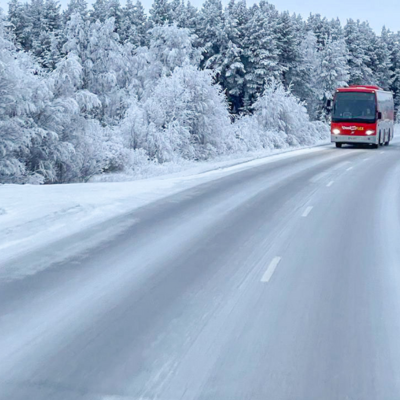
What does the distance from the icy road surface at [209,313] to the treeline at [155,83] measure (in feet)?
32.7

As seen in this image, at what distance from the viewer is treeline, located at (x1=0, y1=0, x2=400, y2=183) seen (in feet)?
72.4

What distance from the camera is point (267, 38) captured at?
61625 mm

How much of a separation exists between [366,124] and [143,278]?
3209 centimetres

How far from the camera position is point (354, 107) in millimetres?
38188

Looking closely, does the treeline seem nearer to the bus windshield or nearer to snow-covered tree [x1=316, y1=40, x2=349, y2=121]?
snow-covered tree [x1=316, y1=40, x2=349, y2=121]

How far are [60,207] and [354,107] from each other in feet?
92.3

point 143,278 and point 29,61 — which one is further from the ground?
point 29,61

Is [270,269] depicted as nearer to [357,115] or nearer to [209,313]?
[209,313]

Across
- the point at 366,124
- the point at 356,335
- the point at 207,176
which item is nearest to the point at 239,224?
the point at 356,335

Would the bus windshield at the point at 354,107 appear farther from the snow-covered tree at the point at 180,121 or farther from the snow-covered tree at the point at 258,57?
the snow-covered tree at the point at 258,57

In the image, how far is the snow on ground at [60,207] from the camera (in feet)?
35.1

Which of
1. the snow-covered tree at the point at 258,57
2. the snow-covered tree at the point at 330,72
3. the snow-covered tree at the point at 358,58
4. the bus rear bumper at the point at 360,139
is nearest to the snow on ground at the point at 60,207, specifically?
the bus rear bumper at the point at 360,139

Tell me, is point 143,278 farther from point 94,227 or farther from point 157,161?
point 157,161

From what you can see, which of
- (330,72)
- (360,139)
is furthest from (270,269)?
(330,72)
